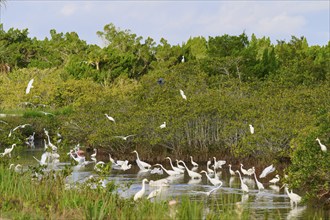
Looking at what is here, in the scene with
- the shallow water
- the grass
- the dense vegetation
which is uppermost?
the dense vegetation

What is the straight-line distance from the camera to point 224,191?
17641 millimetres

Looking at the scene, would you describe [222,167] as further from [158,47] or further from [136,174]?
[158,47]

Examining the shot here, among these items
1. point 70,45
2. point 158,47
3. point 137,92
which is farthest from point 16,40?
point 137,92

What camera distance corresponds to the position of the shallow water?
1440 cm

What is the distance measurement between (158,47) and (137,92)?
1095 inches

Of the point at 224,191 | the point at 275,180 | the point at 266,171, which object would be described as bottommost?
the point at 224,191

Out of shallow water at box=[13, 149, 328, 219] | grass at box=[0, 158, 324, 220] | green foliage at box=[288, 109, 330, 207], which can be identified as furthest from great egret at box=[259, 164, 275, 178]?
grass at box=[0, 158, 324, 220]

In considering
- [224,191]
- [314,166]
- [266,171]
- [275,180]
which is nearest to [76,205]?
[314,166]

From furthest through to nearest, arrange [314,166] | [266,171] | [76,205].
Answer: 1. [266,171]
2. [314,166]
3. [76,205]

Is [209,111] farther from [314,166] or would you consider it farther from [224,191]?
[314,166]

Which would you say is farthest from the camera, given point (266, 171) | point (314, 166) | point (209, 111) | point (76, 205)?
point (209, 111)

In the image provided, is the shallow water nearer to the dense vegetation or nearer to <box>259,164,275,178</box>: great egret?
<box>259,164,275,178</box>: great egret

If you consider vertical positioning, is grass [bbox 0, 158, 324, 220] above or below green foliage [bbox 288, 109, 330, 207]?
below

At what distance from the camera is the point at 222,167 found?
22.5 m
